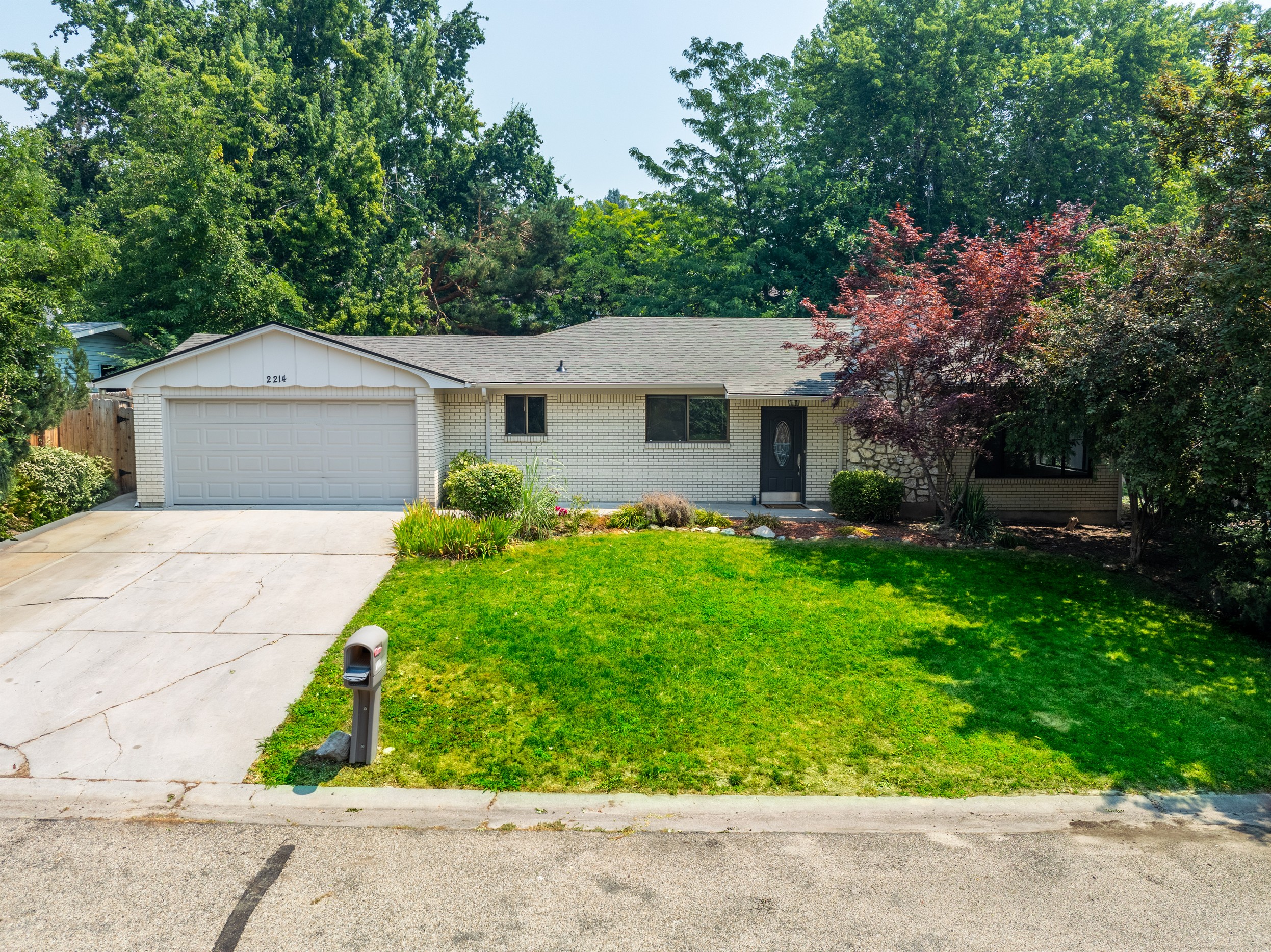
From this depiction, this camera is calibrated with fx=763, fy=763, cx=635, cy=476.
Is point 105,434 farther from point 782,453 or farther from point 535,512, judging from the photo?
point 782,453

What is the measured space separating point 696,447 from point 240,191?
64.7 ft

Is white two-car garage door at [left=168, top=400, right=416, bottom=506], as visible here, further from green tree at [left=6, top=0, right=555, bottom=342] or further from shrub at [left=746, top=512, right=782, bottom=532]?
green tree at [left=6, top=0, right=555, bottom=342]

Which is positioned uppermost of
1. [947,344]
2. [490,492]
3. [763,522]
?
[947,344]

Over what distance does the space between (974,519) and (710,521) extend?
4.56m

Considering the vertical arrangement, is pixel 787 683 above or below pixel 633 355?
below

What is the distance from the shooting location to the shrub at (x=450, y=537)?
10.8 meters

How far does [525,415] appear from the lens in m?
16.0

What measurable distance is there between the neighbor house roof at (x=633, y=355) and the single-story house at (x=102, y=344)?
6807 millimetres

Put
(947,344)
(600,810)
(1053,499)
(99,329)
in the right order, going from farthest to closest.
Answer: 1. (99,329)
2. (1053,499)
3. (947,344)
4. (600,810)

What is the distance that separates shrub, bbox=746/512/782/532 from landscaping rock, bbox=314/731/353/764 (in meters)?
8.37

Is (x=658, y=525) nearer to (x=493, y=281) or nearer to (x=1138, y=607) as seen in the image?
(x=1138, y=607)

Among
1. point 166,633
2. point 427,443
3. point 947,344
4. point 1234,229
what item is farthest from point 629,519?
point 1234,229

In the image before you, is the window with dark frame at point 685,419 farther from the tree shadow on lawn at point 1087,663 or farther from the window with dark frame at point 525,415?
the tree shadow on lawn at point 1087,663

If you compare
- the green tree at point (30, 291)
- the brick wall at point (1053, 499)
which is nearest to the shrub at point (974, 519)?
the brick wall at point (1053, 499)
